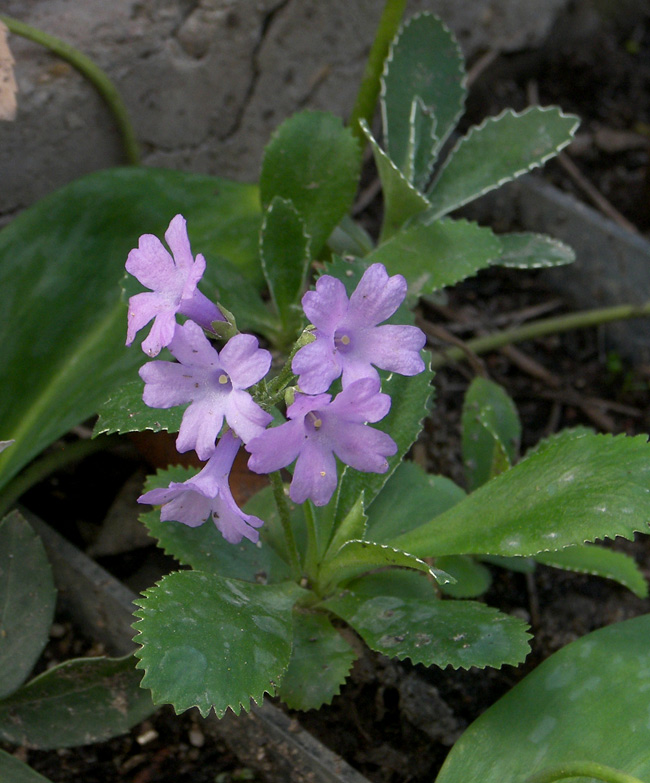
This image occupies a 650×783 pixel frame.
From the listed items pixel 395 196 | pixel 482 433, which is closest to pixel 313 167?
pixel 395 196

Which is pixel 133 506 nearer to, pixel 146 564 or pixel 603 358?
pixel 146 564

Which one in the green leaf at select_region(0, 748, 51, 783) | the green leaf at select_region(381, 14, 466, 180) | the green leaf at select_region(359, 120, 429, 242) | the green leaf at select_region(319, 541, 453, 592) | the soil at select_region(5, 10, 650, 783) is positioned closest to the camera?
the green leaf at select_region(319, 541, 453, 592)

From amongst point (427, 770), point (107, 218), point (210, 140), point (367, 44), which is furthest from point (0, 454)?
point (367, 44)

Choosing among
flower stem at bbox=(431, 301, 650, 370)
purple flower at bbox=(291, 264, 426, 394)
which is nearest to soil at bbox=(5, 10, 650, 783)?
flower stem at bbox=(431, 301, 650, 370)

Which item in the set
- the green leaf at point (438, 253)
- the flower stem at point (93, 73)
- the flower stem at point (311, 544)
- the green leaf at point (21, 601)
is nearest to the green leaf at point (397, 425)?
the flower stem at point (311, 544)

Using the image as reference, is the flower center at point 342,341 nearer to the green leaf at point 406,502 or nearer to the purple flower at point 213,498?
the purple flower at point 213,498

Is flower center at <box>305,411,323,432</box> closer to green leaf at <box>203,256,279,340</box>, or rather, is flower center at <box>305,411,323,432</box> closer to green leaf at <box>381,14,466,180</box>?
green leaf at <box>203,256,279,340</box>

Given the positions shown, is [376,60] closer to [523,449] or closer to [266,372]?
[523,449]
